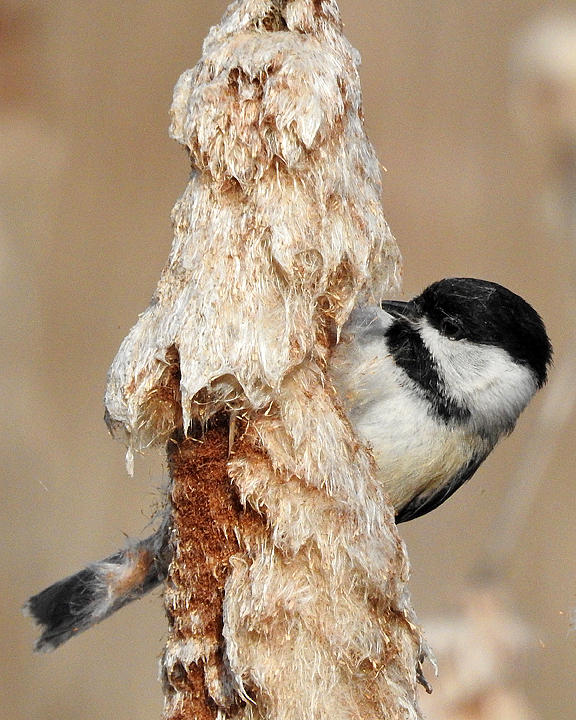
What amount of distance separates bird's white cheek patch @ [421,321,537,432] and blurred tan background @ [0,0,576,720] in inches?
18.1

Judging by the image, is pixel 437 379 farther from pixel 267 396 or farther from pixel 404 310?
pixel 267 396

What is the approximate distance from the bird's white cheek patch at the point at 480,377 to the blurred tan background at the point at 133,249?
459mm

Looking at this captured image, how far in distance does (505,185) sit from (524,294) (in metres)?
0.27

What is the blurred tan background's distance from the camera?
1.94 metres

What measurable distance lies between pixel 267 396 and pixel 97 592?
1.60 ft

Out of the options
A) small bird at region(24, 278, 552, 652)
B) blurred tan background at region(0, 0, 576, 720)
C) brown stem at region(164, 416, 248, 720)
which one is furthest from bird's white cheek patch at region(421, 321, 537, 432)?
brown stem at region(164, 416, 248, 720)

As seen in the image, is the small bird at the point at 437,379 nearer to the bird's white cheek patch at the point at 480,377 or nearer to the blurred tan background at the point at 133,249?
the bird's white cheek patch at the point at 480,377

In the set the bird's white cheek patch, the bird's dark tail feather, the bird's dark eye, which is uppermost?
the bird's dark eye

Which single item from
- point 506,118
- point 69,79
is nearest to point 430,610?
point 506,118

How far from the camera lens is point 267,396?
2.82ft

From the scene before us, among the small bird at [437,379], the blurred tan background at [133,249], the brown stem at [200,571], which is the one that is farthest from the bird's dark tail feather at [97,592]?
the blurred tan background at [133,249]

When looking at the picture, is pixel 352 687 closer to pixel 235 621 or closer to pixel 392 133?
pixel 235 621

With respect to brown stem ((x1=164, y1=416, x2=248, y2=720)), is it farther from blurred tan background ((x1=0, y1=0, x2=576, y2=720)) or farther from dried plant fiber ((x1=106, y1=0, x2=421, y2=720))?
blurred tan background ((x1=0, y1=0, x2=576, y2=720))

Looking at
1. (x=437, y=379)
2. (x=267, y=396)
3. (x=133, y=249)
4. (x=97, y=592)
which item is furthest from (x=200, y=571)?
(x=133, y=249)
